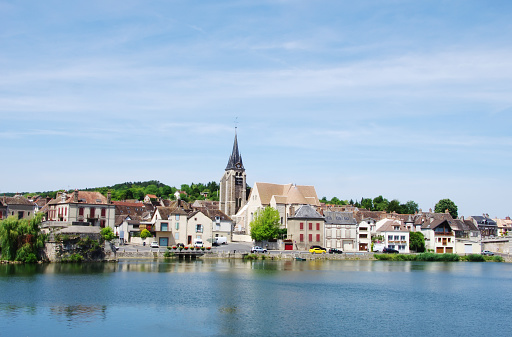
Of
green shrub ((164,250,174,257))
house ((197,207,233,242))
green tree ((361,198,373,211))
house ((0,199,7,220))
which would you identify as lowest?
green shrub ((164,250,174,257))

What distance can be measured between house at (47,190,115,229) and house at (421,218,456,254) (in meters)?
52.7

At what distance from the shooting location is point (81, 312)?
3341 centimetres

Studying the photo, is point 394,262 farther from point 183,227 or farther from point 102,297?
point 102,297

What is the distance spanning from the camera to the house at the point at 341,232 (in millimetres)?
87062

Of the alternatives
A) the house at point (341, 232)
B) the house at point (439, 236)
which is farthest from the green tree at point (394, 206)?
the house at point (341, 232)

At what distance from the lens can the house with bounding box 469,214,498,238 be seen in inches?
4983

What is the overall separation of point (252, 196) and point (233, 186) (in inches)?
695

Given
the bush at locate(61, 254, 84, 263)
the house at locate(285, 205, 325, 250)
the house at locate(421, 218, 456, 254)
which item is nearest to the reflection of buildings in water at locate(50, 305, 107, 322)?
the bush at locate(61, 254, 84, 263)

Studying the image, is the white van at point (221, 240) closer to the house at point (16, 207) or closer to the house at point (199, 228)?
the house at point (199, 228)

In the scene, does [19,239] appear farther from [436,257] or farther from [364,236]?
[436,257]

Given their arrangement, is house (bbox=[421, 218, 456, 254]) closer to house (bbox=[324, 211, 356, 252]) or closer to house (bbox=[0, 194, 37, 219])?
house (bbox=[324, 211, 356, 252])

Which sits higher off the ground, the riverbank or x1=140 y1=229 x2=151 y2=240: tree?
x1=140 y1=229 x2=151 y2=240: tree

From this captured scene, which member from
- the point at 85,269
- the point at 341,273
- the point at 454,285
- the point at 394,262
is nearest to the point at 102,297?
the point at 85,269

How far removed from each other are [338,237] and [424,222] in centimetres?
1813
